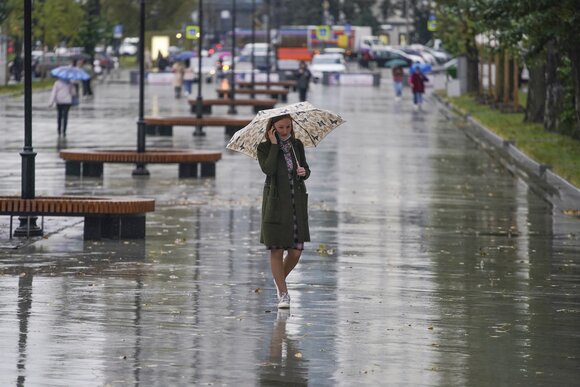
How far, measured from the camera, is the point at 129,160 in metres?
27.9

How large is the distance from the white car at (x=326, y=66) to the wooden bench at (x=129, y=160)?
66.6 m

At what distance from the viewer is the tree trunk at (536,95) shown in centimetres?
4541

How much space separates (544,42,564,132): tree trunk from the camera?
4078 cm

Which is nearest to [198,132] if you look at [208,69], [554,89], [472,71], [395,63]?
[554,89]

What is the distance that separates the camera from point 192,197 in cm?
2439

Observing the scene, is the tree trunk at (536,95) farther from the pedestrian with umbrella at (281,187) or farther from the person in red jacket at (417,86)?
the pedestrian with umbrella at (281,187)

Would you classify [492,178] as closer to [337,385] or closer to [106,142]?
[106,142]

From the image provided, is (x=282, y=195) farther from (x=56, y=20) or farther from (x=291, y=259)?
(x=56, y=20)

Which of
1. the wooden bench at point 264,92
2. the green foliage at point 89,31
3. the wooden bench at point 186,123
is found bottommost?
the wooden bench at point 186,123

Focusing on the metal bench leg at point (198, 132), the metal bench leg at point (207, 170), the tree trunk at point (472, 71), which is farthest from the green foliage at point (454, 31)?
the metal bench leg at point (207, 170)

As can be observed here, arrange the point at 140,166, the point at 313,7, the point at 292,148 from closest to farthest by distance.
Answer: the point at 292,148 < the point at 140,166 < the point at 313,7

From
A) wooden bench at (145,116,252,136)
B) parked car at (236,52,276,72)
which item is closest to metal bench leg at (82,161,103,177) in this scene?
wooden bench at (145,116,252,136)

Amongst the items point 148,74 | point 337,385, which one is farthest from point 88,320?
point 148,74

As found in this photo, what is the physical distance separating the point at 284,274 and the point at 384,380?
10.5 ft
